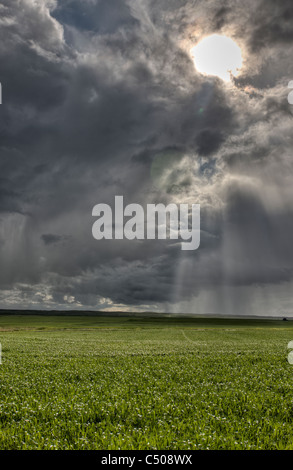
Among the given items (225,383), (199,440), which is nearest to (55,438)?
(199,440)

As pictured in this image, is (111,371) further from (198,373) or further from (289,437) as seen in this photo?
(289,437)

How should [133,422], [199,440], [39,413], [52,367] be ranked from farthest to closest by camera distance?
[52,367], [39,413], [133,422], [199,440]

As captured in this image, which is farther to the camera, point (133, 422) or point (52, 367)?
point (52, 367)

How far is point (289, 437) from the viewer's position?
9250 millimetres

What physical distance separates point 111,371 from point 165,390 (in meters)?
6.42

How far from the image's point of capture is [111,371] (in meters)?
20.4

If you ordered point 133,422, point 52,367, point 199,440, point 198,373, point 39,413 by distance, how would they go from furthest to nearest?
point 52,367 → point 198,373 → point 39,413 → point 133,422 → point 199,440

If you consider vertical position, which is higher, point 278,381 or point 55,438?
point 55,438

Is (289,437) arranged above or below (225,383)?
above

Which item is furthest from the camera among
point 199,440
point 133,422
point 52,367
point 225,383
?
point 52,367
